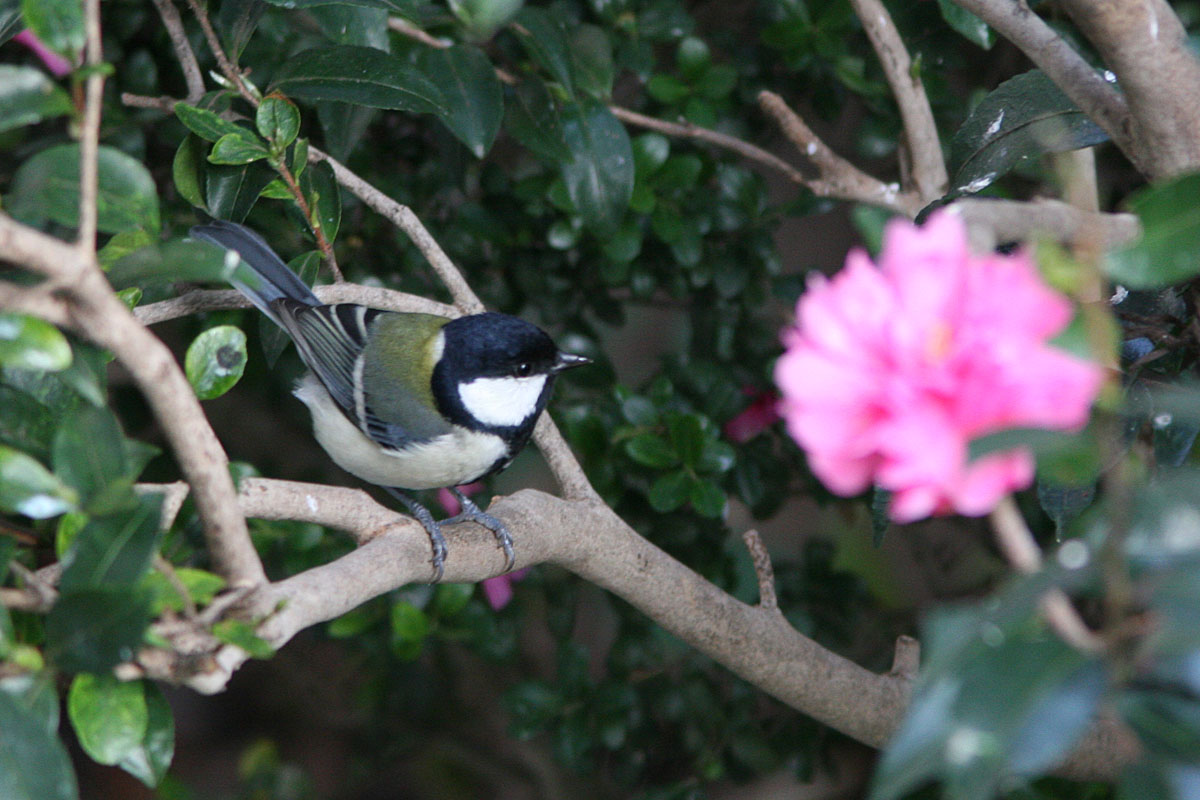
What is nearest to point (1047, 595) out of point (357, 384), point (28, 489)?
point (28, 489)

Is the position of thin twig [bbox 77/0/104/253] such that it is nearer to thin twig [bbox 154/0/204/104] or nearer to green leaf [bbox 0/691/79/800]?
green leaf [bbox 0/691/79/800]

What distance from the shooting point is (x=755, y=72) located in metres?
2.32

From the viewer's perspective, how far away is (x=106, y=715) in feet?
3.18

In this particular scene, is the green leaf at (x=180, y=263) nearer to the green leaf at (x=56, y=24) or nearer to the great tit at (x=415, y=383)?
the green leaf at (x=56, y=24)

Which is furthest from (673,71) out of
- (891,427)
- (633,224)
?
(891,427)

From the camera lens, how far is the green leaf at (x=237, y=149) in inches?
56.6

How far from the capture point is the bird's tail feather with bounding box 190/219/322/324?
5.97ft

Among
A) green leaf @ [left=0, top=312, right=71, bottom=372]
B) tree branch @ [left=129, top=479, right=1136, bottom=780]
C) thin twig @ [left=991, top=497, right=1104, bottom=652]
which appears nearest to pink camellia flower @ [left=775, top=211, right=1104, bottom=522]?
thin twig @ [left=991, top=497, right=1104, bottom=652]

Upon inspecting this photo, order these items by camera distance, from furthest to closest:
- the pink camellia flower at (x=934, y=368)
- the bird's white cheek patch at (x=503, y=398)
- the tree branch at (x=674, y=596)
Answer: the bird's white cheek patch at (x=503, y=398), the tree branch at (x=674, y=596), the pink camellia flower at (x=934, y=368)

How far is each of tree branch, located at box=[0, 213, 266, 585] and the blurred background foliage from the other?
49 mm

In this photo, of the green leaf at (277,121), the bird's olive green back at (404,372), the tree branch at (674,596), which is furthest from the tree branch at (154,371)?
the bird's olive green back at (404,372)

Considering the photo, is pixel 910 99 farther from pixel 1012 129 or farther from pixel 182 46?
pixel 182 46

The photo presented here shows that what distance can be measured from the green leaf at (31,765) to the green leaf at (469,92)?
1.04 metres

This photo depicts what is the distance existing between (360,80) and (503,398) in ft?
2.16
